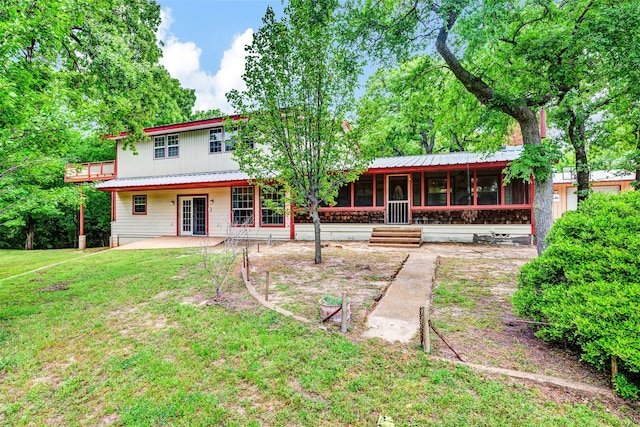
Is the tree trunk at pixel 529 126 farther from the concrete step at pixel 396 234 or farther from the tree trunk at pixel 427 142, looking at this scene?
the tree trunk at pixel 427 142

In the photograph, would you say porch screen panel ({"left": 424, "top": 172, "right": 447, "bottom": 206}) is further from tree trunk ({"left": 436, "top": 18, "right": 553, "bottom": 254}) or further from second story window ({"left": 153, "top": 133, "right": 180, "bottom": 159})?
second story window ({"left": 153, "top": 133, "right": 180, "bottom": 159})

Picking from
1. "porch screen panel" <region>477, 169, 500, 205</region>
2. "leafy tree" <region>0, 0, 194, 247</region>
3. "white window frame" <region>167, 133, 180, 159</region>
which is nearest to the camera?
"leafy tree" <region>0, 0, 194, 247</region>

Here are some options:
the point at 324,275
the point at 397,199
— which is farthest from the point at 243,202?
the point at 324,275

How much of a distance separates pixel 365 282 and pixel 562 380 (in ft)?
11.7

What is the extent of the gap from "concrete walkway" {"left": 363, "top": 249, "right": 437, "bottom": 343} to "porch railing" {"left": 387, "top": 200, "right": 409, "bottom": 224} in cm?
552

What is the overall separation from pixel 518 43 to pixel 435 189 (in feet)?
23.3

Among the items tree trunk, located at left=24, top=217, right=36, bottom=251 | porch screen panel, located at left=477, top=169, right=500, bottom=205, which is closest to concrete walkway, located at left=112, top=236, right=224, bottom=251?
porch screen panel, located at left=477, top=169, right=500, bottom=205

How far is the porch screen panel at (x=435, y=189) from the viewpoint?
483 inches

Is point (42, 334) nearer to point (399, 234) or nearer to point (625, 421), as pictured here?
point (625, 421)

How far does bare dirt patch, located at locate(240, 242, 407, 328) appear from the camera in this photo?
486 centimetres

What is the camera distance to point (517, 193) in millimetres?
11211

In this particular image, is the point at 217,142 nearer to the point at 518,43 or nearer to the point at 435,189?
the point at 435,189

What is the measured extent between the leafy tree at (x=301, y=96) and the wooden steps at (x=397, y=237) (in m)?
4.12

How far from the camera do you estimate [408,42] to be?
22.7 ft
